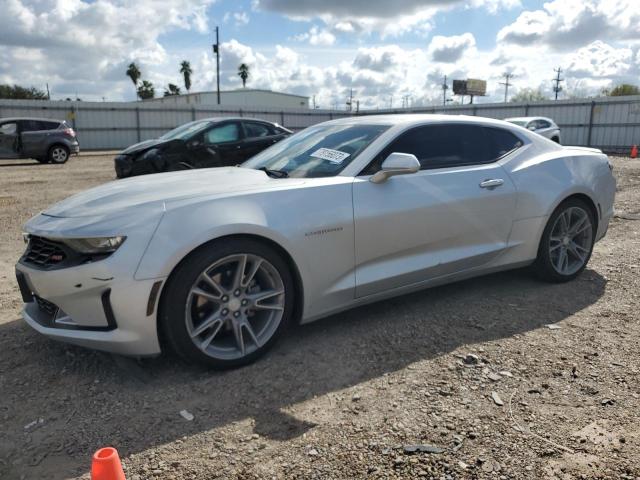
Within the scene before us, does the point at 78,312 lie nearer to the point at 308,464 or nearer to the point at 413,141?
the point at 308,464

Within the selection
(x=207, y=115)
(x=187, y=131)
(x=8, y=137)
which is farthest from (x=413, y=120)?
(x=207, y=115)

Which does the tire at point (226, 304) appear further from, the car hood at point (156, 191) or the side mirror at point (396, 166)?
the side mirror at point (396, 166)

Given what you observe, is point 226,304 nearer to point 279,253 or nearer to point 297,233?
point 279,253

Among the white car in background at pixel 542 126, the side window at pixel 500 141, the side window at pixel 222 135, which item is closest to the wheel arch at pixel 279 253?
the side window at pixel 500 141

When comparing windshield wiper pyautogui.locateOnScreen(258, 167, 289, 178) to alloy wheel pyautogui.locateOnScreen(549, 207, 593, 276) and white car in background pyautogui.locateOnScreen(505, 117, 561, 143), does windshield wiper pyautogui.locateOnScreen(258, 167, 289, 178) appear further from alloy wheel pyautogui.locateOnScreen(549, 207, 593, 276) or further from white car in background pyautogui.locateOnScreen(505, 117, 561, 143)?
white car in background pyautogui.locateOnScreen(505, 117, 561, 143)

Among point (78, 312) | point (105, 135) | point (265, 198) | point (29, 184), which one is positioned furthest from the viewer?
point (105, 135)

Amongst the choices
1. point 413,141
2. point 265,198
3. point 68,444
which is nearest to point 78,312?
point 68,444

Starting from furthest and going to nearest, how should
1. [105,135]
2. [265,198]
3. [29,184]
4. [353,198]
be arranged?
[105,135] → [29,184] → [353,198] → [265,198]

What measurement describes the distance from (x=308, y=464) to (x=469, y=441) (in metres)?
0.74

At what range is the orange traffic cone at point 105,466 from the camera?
5.80 feet

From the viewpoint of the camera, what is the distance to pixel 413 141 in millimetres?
3828

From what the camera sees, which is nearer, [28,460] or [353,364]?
[28,460]

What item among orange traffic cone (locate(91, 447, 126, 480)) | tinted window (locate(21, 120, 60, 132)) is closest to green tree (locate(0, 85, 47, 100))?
Answer: tinted window (locate(21, 120, 60, 132))

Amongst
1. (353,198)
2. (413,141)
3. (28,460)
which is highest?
(413,141)
